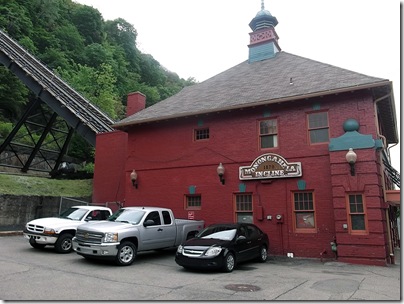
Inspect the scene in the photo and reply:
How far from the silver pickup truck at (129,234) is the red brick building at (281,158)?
10.5ft

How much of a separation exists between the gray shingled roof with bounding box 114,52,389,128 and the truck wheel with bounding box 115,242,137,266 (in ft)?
23.9

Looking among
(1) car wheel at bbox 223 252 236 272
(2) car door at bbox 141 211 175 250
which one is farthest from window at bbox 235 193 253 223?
(1) car wheel at bbox 223 252 236 272

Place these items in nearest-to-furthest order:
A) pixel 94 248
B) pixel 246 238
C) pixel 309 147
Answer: pixel 94 248
pixel 246 238
pixel 309 147

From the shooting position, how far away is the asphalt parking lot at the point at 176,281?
7.11 meters

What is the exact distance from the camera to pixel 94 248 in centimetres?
1027

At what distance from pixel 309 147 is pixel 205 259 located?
6770 millimetres

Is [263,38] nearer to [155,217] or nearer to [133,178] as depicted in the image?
[133,178]

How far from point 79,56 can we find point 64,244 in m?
43.9

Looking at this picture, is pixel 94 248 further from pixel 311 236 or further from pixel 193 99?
pixel 193 99

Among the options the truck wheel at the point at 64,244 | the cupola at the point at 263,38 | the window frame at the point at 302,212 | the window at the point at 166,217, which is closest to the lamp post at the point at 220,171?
the window frame at the point at 302,212

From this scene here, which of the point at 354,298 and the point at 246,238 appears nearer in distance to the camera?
the point at 354,298

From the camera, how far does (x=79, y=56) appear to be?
5034 cm

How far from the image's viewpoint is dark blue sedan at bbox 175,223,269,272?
9836mm

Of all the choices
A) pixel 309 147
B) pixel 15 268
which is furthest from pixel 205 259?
pixel 309 147
